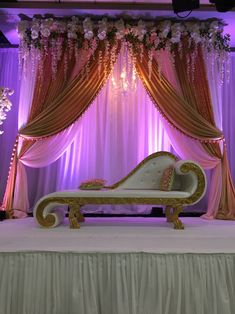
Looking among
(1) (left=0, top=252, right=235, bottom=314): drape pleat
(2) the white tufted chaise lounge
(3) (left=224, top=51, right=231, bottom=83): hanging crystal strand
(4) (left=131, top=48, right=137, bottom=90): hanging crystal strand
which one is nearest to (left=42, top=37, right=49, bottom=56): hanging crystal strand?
(4) (left=131, top=48, right=137, bottom=90): hanging crystal strand

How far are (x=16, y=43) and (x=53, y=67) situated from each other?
3.16 feet

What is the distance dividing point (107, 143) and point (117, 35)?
1419 mm

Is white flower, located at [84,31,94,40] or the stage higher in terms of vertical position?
white flower, located at [84,31,94,40]

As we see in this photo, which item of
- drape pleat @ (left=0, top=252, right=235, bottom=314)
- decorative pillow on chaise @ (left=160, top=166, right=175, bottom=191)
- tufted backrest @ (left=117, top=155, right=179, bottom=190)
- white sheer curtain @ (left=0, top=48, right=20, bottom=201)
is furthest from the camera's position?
white sheer curtain @ (left=0, top=48, right=20, bottom=201)

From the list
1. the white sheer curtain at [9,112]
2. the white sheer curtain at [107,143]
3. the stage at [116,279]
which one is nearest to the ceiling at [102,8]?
the white sheer curtain at [9,112]

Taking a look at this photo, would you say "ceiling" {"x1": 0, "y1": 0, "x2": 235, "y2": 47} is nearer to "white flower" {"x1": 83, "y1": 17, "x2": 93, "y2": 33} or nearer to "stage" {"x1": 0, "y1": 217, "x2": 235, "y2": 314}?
"white flower" {"x1": 83, "y1": 17, "x2": 93, "y2": 33}

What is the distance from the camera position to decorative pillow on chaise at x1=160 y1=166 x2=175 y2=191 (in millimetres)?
3146

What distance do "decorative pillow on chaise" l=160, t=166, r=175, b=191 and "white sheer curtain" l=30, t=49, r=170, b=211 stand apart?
3.10 ft

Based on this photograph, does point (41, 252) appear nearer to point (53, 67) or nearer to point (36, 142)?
point (36, 142)

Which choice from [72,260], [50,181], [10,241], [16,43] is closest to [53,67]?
[16,43]

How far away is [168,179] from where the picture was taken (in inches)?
125

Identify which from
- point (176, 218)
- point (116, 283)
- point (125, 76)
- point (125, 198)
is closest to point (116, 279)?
point (116, 283)

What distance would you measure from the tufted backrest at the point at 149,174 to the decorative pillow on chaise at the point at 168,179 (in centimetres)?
19

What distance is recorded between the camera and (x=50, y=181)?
422 centimetres
